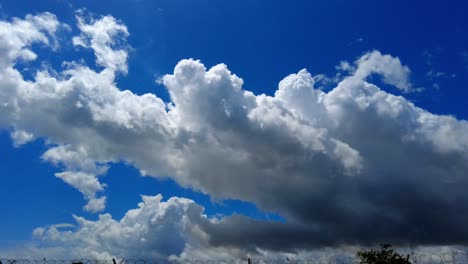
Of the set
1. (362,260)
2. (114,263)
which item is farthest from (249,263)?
(362,260)

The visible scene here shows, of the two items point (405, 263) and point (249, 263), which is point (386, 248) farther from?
point (249, 263)

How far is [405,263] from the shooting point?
100 metres

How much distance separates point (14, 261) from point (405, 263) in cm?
4993

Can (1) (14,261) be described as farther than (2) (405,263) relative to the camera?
No

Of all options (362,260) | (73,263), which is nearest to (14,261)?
(73,263)

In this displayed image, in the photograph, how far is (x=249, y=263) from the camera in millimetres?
83000

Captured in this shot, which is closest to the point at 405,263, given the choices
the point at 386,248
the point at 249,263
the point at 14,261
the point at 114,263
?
the point at 386,248

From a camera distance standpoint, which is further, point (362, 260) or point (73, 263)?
point (362, 260)

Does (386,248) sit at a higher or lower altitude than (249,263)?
higher

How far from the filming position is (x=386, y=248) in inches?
4070

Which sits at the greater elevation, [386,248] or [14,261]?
[386,248]

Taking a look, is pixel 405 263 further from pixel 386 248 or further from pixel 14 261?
pixel 14 261

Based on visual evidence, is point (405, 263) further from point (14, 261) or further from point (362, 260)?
point (14, 261)

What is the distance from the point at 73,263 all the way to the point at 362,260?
39280 mm
